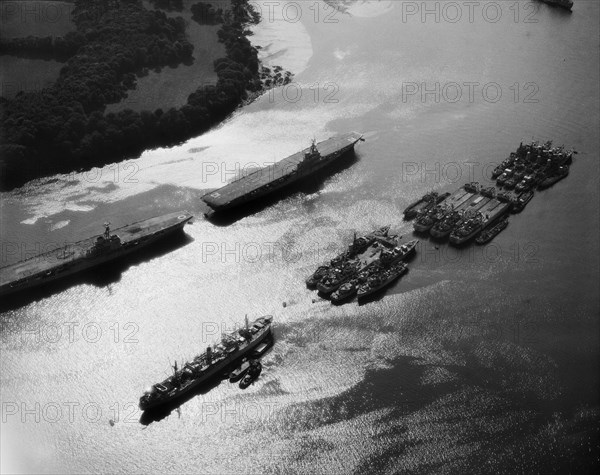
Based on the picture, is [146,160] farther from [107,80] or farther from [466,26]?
[466,26]

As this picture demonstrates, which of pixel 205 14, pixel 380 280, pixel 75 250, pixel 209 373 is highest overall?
pixel 205 14

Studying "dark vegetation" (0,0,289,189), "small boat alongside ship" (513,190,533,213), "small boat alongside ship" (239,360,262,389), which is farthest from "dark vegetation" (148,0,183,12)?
"small boat alongside ship" (239,360,262,389)

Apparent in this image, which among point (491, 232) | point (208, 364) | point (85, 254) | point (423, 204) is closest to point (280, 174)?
point (423, 204)

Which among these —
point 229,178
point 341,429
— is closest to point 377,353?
point 341,429

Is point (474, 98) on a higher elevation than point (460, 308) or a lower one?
higher

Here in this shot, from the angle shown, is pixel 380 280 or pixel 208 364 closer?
pixel 208 364

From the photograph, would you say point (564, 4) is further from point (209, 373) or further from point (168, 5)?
point (209, 373)

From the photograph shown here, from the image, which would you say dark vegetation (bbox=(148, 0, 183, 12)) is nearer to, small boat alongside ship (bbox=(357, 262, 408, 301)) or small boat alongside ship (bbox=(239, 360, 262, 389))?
small boat alongside ship (bbox=(357, 262, 408, 301))
